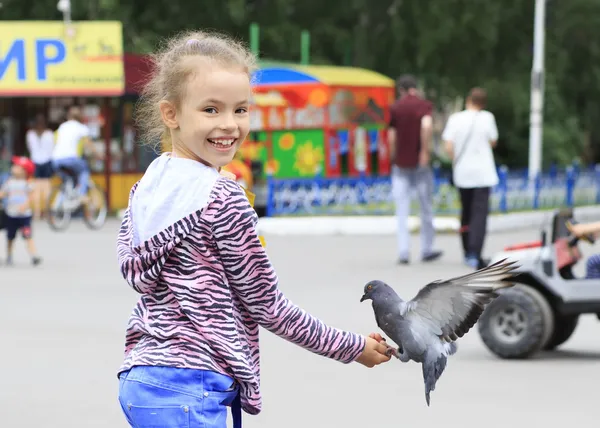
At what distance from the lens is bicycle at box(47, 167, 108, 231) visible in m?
22.0

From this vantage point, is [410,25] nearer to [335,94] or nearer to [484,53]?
[484,53]

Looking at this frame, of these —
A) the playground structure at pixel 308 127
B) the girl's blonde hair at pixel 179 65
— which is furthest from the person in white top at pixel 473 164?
the girl's blonde hair at pixel 179 65

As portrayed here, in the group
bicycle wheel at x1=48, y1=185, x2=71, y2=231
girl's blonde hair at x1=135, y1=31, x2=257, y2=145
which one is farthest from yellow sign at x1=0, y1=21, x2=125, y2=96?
girl's blonde hair at x1=135, y1=31, x2=257, y2=145

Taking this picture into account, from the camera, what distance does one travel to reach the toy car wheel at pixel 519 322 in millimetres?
8906

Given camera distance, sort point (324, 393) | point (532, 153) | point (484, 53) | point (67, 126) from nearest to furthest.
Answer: point (324, 393) < point (67, 126) < point (532, 153) < point (484, 53)

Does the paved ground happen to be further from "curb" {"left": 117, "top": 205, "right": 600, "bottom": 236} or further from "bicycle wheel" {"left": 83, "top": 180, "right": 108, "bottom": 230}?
"bicycle wheel" {"left": 83, "top": 180, "right": 108, "bottom": 230}

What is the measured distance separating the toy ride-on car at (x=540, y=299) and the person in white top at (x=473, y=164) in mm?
5662

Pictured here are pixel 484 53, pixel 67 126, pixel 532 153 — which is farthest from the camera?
pixel 484 53

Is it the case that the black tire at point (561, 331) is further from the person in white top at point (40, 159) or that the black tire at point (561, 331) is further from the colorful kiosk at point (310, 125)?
the person in white top at point (40, 159)

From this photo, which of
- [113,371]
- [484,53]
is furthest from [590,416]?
[484,53]

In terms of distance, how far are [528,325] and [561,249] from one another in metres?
0.55

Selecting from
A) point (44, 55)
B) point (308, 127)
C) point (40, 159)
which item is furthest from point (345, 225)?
point (44, 55)

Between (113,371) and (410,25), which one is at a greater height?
(410,25)

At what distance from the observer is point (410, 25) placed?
3275 centimetres
